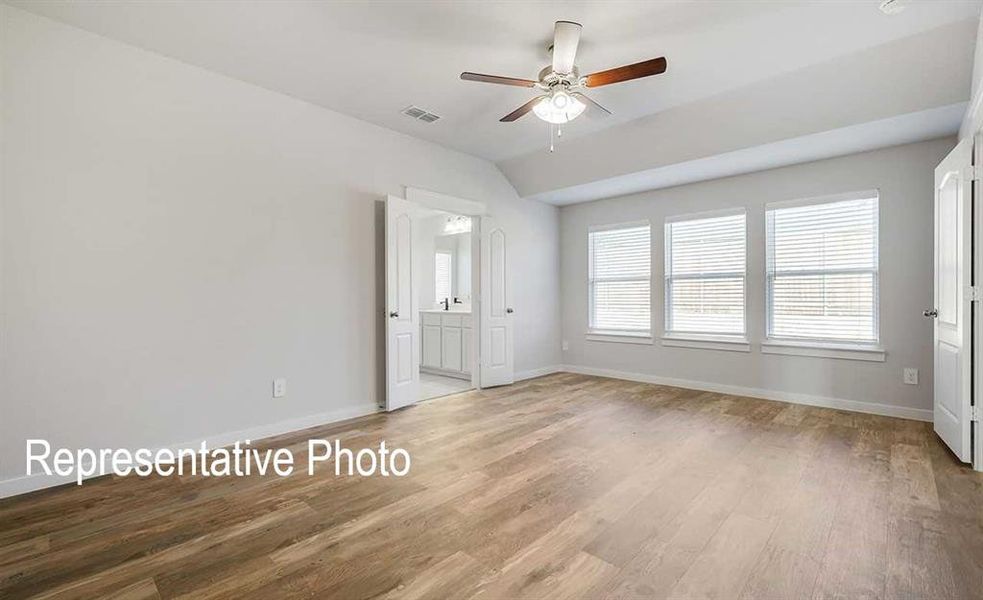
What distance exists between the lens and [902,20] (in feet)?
8.85

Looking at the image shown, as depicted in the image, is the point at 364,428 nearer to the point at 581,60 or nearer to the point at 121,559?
the point at 121,559

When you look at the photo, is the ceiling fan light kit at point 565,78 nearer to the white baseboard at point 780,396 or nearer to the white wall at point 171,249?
the white wall at point 171,249

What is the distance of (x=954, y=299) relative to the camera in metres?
3.09

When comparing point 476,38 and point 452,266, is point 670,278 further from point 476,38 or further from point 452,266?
point 476,38

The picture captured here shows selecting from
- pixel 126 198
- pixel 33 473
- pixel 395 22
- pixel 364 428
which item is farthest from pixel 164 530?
pixel 395 22

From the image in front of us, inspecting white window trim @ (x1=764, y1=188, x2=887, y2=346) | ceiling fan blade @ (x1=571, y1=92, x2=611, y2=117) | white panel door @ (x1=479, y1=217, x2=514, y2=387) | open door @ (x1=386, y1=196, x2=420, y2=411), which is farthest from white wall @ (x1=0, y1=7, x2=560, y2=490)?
white window trim @ (x1=764, y1=188, x2=887, y2=346)

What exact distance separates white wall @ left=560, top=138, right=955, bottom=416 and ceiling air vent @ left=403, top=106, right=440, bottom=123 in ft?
9.57

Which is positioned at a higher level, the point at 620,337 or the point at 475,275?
the point at 475,275

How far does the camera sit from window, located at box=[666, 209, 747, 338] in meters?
5.10

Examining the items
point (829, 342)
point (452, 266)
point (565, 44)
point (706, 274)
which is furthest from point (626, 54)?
point (452, 266)

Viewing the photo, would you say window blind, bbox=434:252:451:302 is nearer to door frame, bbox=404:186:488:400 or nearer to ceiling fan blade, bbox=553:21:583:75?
door frame, bbox=404:186:488:400

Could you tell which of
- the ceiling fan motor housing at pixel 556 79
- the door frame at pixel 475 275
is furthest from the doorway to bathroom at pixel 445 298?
the ceiling fan motor housing at pixel 556 79

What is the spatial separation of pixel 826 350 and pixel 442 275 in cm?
541

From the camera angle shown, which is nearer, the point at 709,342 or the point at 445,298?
the point at 709,342
